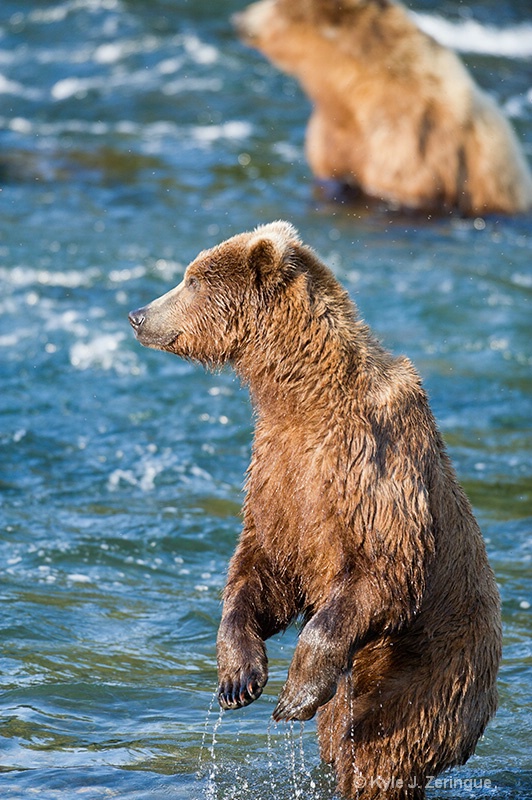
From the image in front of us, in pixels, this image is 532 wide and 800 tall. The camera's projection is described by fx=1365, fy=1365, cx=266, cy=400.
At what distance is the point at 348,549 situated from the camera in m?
4.55

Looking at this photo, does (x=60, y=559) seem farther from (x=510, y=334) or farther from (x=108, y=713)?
(x=510, y=334)

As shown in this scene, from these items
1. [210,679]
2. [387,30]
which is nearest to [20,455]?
[210,679]

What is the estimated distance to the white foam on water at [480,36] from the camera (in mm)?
19625

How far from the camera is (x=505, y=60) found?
63.4ft

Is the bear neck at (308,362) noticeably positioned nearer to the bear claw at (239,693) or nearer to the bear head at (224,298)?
the bear head at (224,298)

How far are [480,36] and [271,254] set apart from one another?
16.3 m

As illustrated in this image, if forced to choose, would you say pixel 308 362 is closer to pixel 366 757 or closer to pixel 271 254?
pixel 271 254

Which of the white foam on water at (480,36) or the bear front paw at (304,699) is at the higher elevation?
the bear front paw at (304,699)

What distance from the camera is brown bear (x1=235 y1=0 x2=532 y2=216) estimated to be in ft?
44.4

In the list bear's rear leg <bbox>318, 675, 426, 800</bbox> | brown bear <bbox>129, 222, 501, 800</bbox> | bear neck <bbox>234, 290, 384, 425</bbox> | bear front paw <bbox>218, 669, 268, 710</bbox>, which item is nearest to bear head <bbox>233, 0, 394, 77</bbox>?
brown bear <bbox>129, 222, 501, 800</bbox>

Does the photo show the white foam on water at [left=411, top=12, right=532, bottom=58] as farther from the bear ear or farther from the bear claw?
the bear claw

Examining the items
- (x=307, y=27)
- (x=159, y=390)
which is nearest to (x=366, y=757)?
(x=159, y=390)

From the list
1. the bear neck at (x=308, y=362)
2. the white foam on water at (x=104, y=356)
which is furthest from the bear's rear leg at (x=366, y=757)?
the white foam on water at (x=104, y=356)

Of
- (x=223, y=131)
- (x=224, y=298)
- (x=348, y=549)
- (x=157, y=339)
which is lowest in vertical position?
(x=223, y=131)
